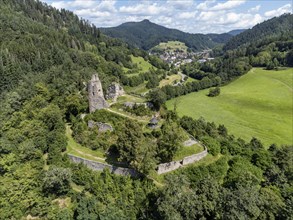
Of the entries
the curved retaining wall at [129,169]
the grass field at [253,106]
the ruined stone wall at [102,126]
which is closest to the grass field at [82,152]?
the curved retaining wall at [129,169]

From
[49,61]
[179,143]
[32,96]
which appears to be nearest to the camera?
[179,143]

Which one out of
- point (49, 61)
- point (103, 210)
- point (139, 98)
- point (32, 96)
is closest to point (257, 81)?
point (139, 98)

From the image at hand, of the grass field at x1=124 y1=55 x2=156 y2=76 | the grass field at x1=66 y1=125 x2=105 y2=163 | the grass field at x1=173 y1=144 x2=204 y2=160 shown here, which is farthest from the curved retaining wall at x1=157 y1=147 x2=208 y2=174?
the grass field at x1=124 y1=55 x2=156 y2=76

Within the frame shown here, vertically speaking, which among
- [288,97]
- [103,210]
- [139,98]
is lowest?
[288,97]

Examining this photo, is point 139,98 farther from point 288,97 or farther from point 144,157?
point 288,97

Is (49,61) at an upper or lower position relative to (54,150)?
upper

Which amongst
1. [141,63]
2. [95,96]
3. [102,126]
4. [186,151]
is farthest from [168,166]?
[141,63]

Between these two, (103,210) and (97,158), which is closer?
(103,210)
